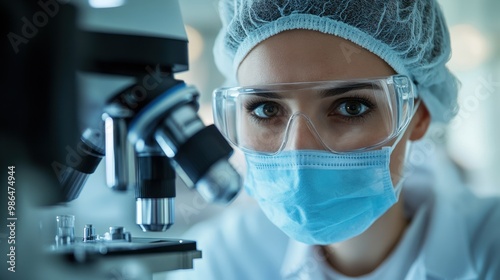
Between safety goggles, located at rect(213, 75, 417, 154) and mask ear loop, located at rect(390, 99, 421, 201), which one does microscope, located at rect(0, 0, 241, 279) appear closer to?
safety goggles, located at rect(213, 75, 417, 154)

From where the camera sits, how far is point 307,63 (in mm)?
1056

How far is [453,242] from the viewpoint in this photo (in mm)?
1298

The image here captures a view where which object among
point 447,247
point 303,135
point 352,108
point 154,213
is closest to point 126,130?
point 154,213

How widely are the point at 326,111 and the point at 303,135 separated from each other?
0.08 metres

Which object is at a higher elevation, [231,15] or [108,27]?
[231,15]

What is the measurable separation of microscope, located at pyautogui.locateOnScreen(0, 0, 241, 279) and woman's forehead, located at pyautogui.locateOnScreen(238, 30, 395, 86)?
0.33 meters

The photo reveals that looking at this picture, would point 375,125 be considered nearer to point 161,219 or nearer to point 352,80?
point 352,80

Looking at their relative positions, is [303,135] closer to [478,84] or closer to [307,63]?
[307,63]

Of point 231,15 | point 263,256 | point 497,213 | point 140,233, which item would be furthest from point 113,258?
point 497,213

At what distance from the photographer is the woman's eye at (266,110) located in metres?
1.16

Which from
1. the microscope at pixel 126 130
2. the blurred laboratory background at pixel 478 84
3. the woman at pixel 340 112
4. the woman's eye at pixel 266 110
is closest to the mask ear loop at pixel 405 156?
the woman at pixel 340 112

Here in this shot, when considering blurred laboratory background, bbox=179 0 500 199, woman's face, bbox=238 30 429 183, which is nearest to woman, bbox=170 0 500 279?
woman's face, bbox=238 30 429 183

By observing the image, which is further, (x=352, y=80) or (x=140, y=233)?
(x=352, y=80)

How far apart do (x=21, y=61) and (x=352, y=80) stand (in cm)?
62
